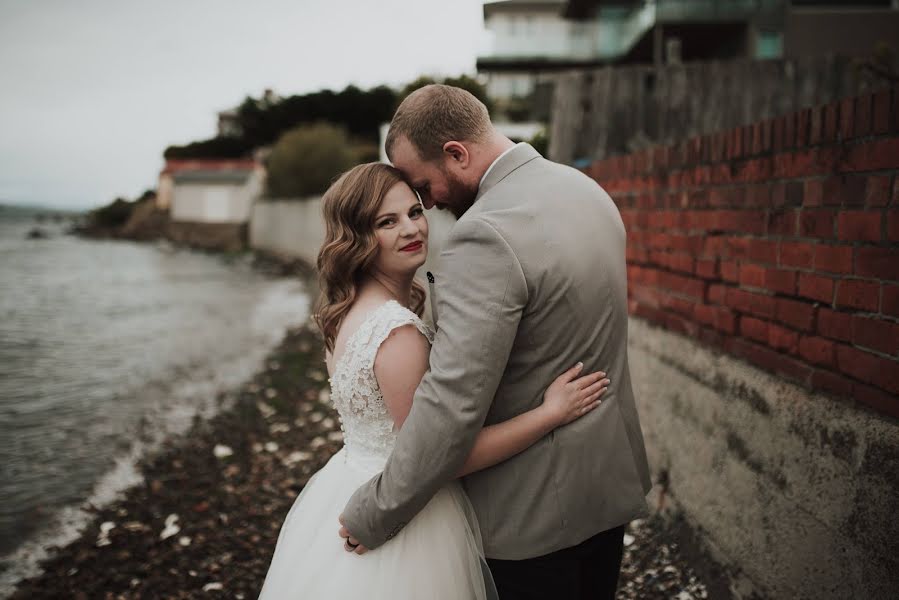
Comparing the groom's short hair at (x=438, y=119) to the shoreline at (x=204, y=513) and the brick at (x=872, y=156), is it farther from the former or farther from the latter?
the shoreline at (x=204, y=513)

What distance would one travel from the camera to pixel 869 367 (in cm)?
195

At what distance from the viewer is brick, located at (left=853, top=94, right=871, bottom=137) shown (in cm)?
195

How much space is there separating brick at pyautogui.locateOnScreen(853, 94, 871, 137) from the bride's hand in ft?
3.60

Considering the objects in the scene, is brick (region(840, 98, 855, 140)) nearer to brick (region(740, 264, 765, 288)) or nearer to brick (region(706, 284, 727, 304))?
brick (region(740, 264, 765, 288))

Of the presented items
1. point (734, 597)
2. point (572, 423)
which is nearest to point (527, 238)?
point (572, 423)

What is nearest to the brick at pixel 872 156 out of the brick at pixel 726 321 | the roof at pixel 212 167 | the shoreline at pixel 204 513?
the brick at pixel 726 321

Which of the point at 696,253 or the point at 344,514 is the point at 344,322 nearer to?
the point at 344,514

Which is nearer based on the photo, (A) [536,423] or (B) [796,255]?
(A) [536,423]

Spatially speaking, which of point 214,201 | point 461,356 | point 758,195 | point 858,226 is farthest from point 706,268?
point 214,201

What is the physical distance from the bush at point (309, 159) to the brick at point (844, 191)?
29.8 m

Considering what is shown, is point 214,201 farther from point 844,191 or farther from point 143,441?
point 844,191

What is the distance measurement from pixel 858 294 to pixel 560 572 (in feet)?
4.01

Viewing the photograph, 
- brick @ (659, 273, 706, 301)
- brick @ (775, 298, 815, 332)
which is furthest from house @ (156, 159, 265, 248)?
brick @ (775, 298, 815, 332)

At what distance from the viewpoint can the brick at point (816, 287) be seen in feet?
7.03
